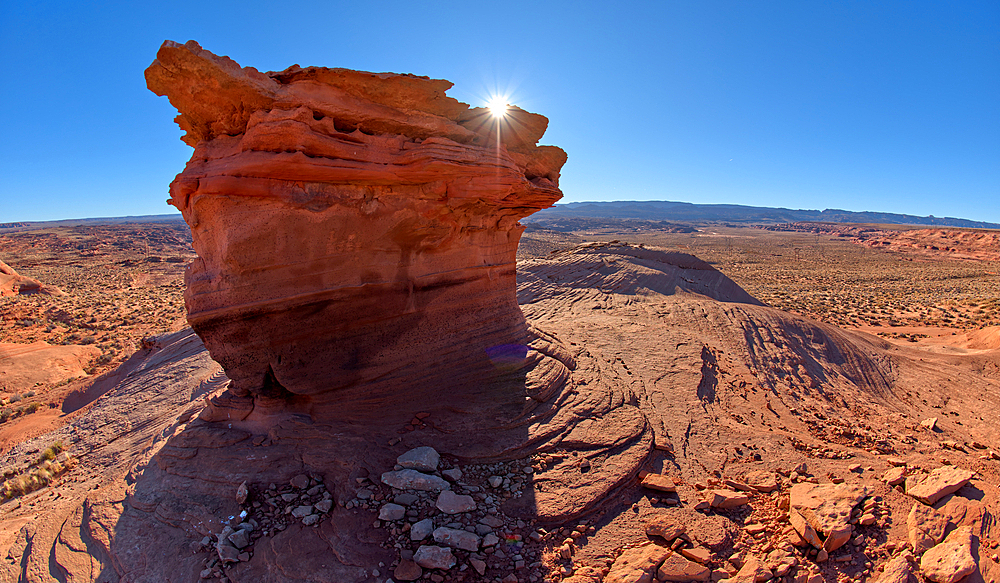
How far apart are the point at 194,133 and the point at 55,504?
5.45m

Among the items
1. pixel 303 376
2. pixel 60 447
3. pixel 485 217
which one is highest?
pixel 485 217

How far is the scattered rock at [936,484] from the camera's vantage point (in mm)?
4884

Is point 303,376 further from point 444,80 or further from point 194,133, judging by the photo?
point 444,80

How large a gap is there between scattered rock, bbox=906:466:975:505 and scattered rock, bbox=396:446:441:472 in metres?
5.66

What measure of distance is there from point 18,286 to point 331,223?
32217 mm

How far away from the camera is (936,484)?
16.6 feet

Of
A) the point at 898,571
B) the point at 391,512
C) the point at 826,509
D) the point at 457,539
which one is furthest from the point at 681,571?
the point at 391,512

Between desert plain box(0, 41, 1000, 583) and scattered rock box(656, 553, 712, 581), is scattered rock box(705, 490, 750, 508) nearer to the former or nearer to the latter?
desert plain box(0, 41, 1000, 583)

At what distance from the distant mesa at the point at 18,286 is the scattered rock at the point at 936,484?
37.2 meters

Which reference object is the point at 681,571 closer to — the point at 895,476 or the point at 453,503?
the point at 453,503

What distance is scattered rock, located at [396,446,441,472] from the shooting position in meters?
5.17

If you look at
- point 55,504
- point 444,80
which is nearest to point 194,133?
point 444,80

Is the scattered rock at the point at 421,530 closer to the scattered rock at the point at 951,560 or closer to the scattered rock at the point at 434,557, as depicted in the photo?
the scattered rock at the point at 434,557

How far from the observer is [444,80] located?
19.6ft
